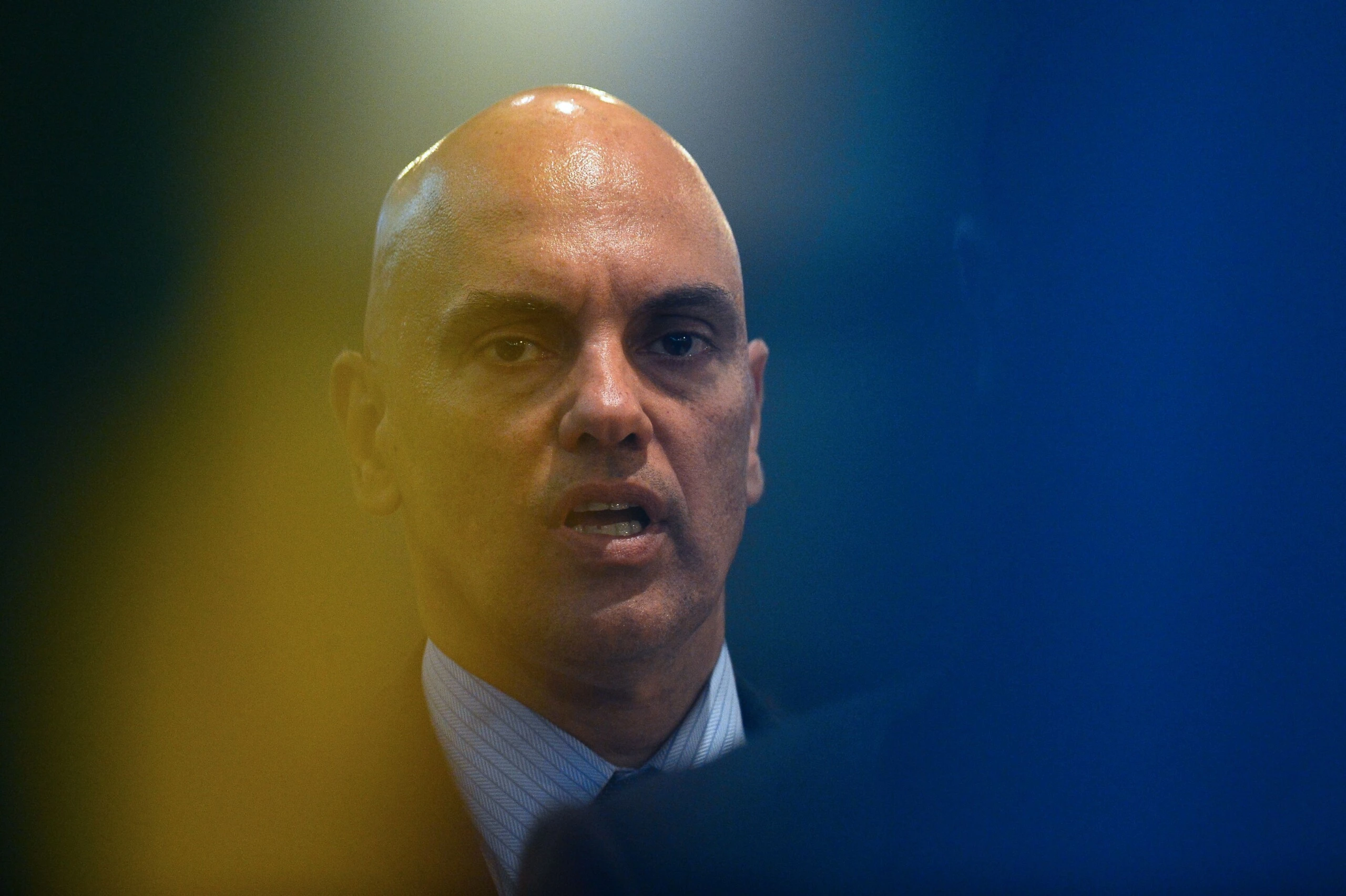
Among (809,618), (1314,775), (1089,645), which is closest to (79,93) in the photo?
(809,618)

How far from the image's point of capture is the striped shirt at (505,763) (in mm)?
1723

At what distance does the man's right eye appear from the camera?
1.67 metres

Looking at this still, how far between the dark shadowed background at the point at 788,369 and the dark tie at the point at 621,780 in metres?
0.34

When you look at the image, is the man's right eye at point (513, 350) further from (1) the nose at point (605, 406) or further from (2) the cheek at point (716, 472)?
(2) the cheek at point (716, 472)

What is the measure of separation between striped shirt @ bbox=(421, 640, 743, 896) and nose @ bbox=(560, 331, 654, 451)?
478 millimetres

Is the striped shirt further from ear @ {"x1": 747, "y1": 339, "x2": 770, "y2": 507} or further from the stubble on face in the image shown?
ear @ {"x1": 747, "y1": 339, "x2": 770, "y2": 507}

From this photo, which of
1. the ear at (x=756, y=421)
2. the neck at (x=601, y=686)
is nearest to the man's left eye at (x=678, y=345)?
the ear at (x=756, y=421)

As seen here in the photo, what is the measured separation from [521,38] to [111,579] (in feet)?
3.90

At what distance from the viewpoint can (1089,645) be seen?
2.10m

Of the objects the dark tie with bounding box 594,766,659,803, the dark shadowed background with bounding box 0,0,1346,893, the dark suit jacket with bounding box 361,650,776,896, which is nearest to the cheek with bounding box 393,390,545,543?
the dark shadowed background with bounding box 0,0,1346,893

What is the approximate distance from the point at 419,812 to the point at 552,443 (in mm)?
667

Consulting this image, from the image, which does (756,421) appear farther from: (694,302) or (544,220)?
(544,220)

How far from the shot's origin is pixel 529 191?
169cm

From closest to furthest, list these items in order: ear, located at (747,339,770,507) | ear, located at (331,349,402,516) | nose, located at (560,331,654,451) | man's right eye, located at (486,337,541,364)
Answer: nose, located at (560,331,654,451)
man's right eye, located at (486,337,541,364)
ear, located at (331,349,402,516)
ear, located at (747,339,770,507)
